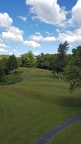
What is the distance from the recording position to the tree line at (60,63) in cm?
3747

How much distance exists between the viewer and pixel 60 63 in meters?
77.1

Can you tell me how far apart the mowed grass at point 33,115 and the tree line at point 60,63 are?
5778 millimetres

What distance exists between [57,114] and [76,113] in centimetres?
348

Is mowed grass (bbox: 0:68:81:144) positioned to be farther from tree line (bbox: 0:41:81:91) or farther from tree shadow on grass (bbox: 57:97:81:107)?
tree line (bbox: 0:41:81:91)

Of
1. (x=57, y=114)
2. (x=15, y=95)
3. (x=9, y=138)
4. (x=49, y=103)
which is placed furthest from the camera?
(x=15, y=95)

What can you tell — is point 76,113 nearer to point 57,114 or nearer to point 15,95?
point 57,114

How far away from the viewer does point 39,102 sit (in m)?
42.9

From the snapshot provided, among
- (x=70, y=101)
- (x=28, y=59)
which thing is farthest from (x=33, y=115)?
(x=28, y=59)

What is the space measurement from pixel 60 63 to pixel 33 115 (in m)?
45.8

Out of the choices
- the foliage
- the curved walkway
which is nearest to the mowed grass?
the curved walkway

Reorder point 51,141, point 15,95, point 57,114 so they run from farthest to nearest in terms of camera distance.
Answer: point 15,95 < point 57,114 < point 51,141

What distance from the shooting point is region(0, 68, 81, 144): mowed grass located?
76.9ft

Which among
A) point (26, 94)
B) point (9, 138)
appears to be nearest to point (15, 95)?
point (26, 94)

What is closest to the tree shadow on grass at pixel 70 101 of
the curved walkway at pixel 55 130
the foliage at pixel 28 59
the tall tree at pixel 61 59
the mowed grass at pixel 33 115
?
the mowed grass at pixel 33 115
